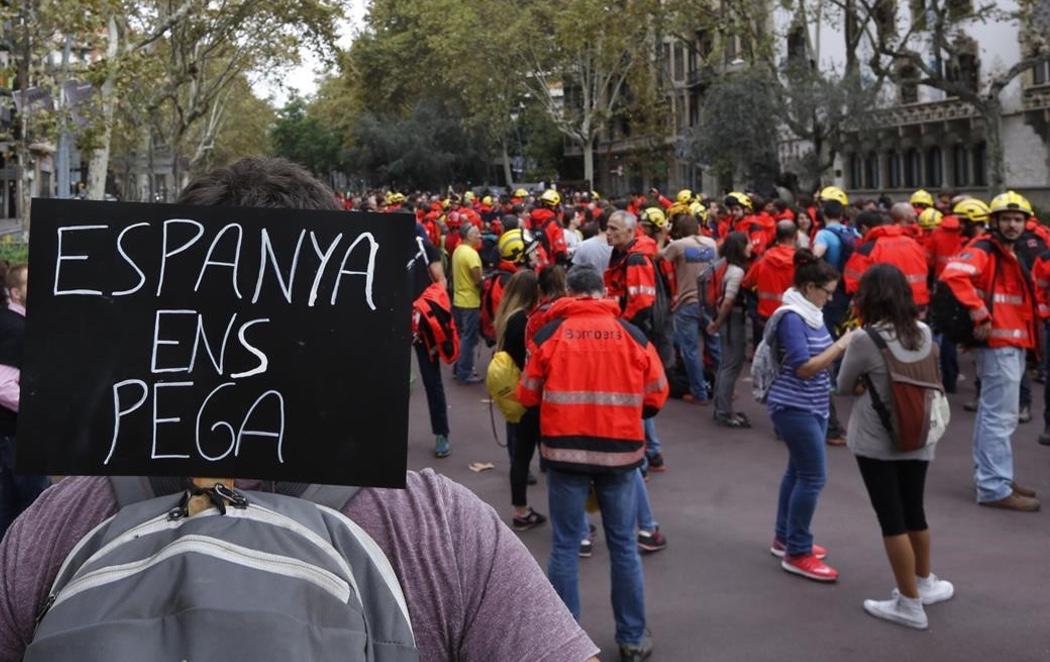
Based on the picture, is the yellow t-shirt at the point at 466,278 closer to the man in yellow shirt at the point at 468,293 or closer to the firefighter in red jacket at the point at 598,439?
the man in yellow shirt at the point at 468,293

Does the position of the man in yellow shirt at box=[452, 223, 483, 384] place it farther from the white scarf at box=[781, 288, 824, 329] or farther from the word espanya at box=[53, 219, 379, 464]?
the word espanya at box=[53, 219, 379, 464]

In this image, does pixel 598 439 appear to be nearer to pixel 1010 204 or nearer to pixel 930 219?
pixel 1010 204

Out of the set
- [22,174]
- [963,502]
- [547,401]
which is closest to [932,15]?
[22,174]

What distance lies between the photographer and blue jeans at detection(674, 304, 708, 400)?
1031 cm

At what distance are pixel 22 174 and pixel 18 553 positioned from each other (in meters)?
17.6

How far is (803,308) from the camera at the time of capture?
5.94m

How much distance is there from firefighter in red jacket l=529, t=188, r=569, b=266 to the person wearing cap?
6.09 metres

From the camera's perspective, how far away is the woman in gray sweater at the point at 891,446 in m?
5.07

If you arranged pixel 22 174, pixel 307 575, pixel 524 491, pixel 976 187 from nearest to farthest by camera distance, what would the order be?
pixel 307 575 < pixel 524 491 < pixel 22 174 < pixel 976 187

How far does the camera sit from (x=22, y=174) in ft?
57.2

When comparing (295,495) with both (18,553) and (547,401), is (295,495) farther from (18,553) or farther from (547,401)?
(547,401)

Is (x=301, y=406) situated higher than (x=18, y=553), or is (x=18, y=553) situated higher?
(x=301, y=406)

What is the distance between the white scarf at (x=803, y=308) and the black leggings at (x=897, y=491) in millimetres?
965

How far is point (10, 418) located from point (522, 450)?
2.80 meters
